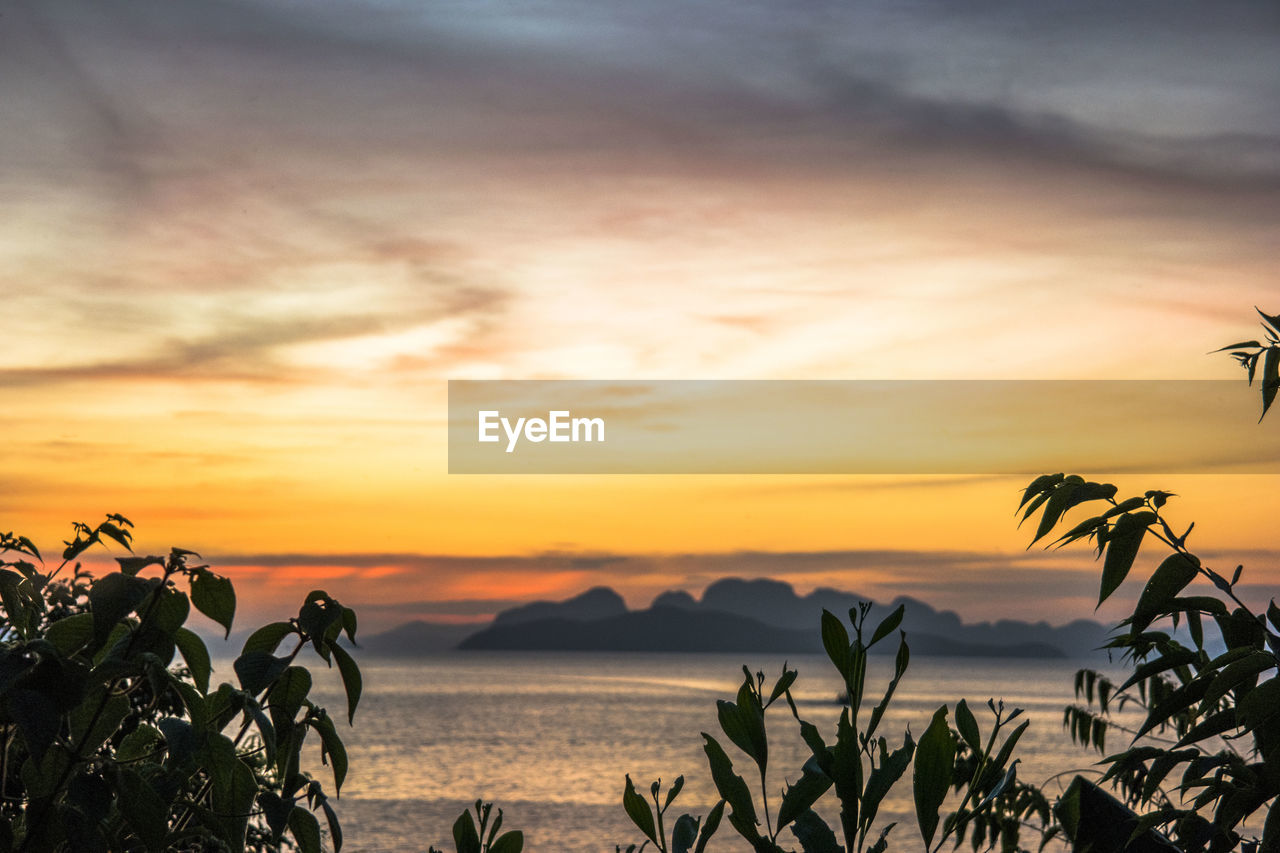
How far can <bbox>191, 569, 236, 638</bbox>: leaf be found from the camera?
1.52 m


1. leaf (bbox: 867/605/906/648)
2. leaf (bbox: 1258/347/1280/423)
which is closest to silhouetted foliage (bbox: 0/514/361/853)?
leaf (bbox: 867/605/906/648)

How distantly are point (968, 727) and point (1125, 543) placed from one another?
23.1 inches

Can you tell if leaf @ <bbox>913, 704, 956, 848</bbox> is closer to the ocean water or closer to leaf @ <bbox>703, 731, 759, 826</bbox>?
leaf @ <bbox>703, 731, 759, 826</bbox>

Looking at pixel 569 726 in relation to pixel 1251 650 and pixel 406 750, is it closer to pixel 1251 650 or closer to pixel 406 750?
pixel 406 750

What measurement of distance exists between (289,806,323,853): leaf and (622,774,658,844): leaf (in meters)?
0.51

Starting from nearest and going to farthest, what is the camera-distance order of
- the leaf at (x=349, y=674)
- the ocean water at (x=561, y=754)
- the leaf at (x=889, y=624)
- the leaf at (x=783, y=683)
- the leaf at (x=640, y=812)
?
1. the leaf at (x=889, y=624)
2. the leaf at (x=783, y=683)
3. the leaf at (x=640, y=812)
4. the leaf at (x=349, y=674)
5. the ocean water at (x=561, y=754)

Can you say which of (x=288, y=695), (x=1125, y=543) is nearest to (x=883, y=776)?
(x=1125, y=543)

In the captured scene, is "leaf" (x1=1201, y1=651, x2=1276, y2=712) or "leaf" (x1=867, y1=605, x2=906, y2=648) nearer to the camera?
"leaf" (x1=867, y1=605, x2=906, y2=648)

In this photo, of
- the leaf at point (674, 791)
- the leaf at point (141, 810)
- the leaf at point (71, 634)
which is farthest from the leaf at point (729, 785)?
the leaf at point (71, 634)

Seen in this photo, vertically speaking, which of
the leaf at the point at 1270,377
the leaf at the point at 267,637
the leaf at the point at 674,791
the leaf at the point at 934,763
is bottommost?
the leaf at the point at 674,791

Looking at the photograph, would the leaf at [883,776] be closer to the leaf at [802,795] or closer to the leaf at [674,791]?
the leaf at [802,795]

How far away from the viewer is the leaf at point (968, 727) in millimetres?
1261

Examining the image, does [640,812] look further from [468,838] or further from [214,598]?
[214,598]

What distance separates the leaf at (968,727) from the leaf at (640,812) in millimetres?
384
